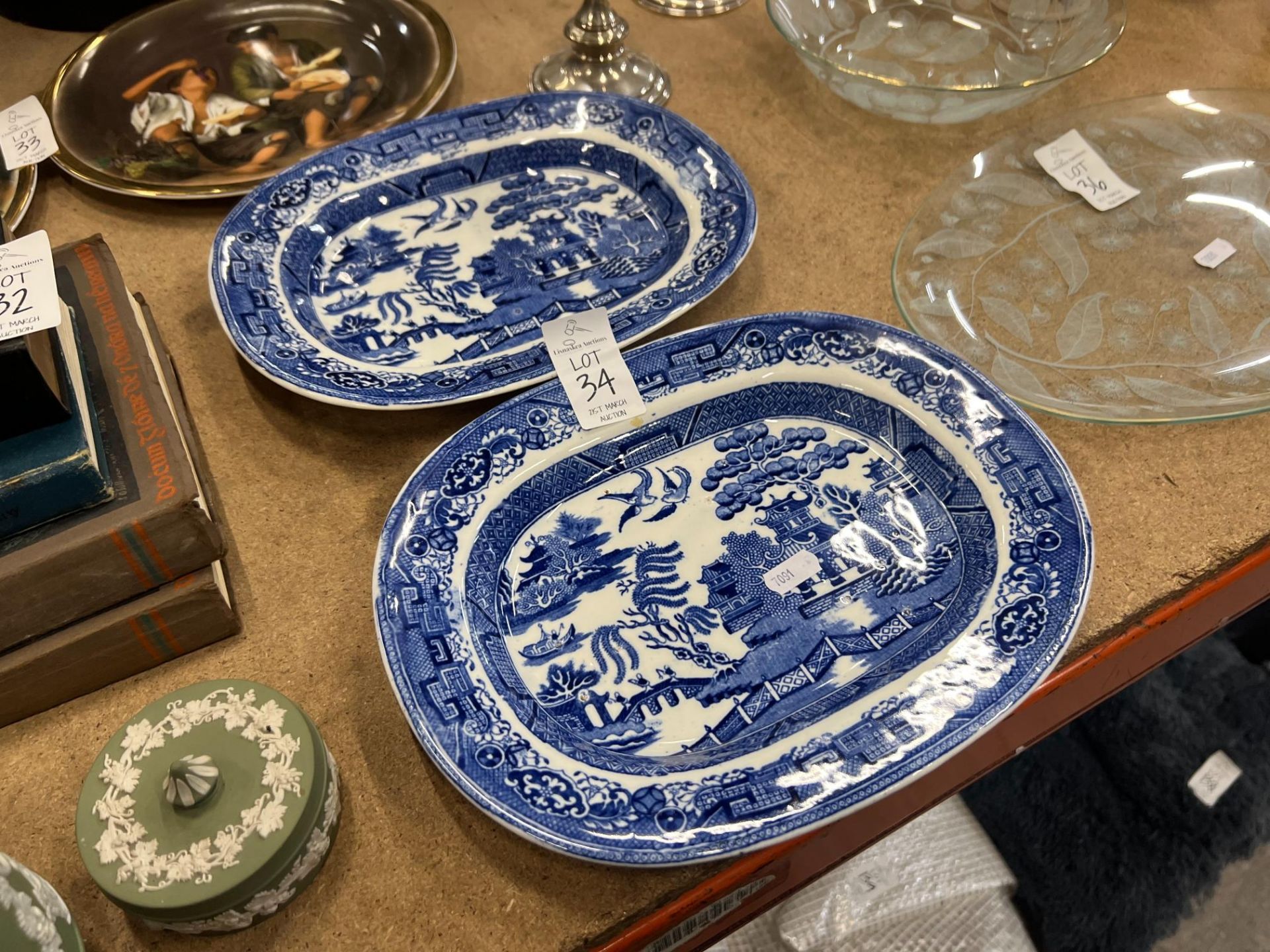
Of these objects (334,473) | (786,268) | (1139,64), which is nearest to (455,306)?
(334,473)

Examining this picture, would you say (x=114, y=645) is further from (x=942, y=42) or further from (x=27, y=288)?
(x=942, y=42)

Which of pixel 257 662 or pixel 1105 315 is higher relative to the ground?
pixel 1105 315

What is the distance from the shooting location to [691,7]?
4.61 feet

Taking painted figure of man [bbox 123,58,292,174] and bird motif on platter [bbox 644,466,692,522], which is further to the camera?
painted figure of man [bbox 123,58,292,174]

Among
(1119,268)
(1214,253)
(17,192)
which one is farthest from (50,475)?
(1214,253)

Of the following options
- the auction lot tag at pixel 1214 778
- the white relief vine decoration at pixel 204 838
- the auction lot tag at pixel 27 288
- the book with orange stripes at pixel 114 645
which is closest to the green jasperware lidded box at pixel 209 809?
the white relief vine decoration at pixel 204 838

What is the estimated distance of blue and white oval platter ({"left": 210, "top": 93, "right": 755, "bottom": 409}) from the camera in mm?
906

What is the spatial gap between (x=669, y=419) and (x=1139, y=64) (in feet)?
2.93

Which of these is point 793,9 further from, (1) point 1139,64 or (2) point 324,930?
(2) point 324,930

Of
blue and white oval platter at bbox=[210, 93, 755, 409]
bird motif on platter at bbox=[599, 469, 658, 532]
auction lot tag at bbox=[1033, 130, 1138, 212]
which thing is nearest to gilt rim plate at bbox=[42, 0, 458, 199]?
blue and white oval platter at bbox=[210, 93, 755, 409]

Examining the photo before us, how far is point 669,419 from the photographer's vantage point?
0.87 m

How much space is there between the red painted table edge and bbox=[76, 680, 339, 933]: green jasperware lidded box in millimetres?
206

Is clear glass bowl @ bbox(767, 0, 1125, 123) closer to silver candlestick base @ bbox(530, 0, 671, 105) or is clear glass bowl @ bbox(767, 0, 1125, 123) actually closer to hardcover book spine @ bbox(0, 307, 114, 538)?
silver candlestick base @ bbox(530, 0, 671, 105)

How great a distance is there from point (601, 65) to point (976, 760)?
3.04ft
